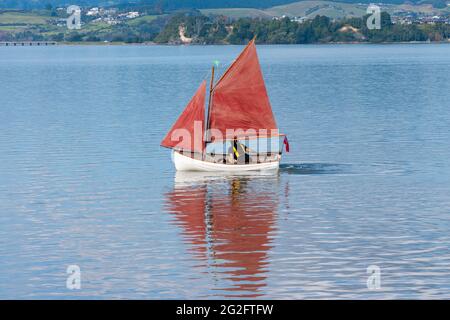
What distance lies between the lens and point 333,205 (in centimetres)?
6669

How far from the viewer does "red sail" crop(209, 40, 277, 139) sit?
83000 mm

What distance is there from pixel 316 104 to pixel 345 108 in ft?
27.4

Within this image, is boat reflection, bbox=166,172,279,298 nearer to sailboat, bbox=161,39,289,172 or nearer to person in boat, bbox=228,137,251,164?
sailboat, bbox=161,39,289,172

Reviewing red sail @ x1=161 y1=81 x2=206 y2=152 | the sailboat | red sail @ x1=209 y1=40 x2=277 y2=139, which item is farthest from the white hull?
red sail @ x1=209 y1=40 x2=277 y2=139

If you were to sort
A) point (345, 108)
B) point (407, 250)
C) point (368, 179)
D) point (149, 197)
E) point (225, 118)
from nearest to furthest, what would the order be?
point (407, 250)
point (149, 197)
point (368, 179)
point (225, 118)
point (345, 108)

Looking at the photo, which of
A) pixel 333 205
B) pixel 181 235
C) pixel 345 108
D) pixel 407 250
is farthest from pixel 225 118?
pixel 345 108

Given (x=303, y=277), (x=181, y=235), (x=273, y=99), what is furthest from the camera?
(x=273, y=99)

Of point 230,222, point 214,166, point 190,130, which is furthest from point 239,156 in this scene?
point 230,222

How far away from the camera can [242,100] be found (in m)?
84.1

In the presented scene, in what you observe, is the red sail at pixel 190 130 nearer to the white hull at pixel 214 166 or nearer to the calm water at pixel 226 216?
the white hull at pixel 214 166

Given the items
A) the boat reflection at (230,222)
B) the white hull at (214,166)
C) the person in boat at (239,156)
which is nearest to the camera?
the boat reflection at (230,222)

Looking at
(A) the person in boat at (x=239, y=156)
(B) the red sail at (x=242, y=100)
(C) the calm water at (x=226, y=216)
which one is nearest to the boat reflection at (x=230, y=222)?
(C) the calm water at (x=226, y=216)

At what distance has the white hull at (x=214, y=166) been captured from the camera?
7925cm
